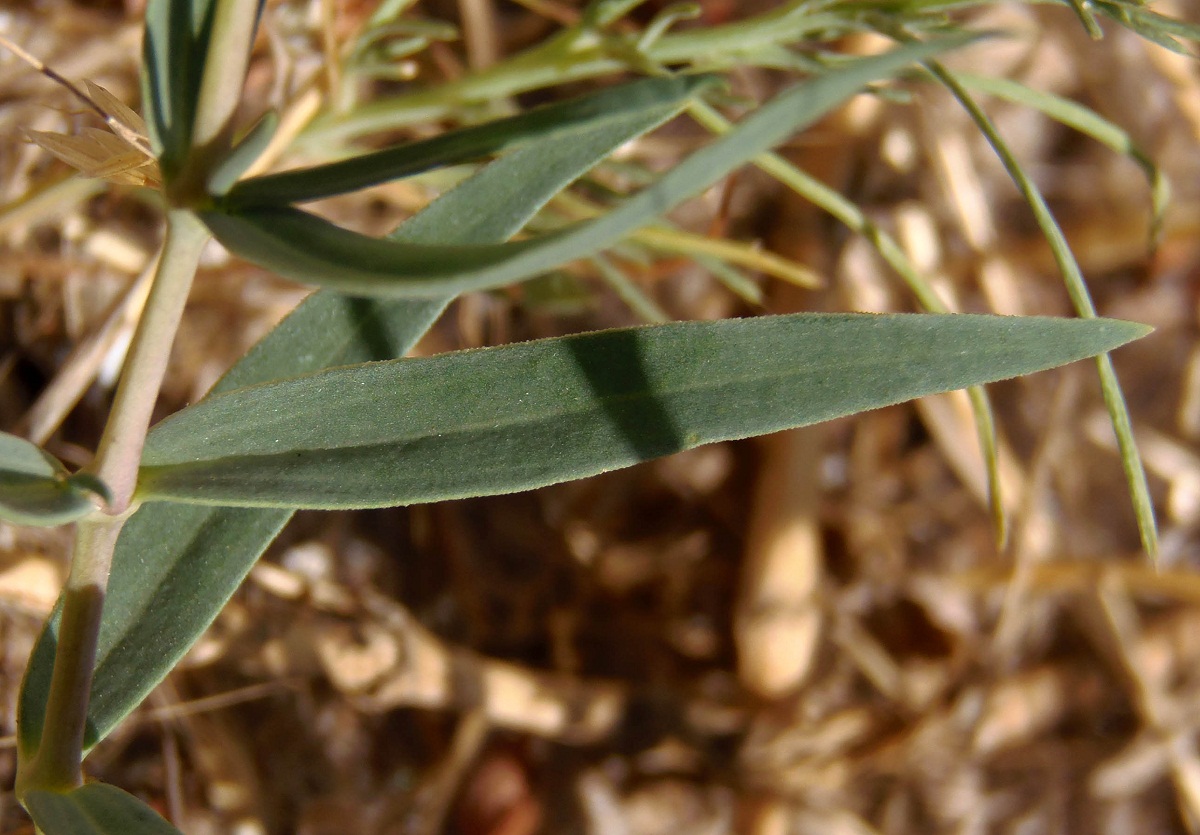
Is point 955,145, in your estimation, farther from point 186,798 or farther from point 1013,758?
point 186,798

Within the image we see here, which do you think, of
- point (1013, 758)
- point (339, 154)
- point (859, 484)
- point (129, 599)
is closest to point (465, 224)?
point (129, 599)

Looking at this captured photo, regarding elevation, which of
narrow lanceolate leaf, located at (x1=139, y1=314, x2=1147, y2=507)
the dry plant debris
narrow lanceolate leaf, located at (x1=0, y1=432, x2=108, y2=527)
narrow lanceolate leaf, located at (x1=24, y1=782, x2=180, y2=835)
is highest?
narrow lanceolate leaf, located at (x1=139, y1=314, x2=1147, y2=507)


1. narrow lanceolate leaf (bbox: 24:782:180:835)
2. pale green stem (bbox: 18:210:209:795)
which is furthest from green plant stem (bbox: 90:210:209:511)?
narrow lanceolate leaf (bbox: 24:782:180:835)

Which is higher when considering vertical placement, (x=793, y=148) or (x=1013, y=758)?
(x=793, y=148)

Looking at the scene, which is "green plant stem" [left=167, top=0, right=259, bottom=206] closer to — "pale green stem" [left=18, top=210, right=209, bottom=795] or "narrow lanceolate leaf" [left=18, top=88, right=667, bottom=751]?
"pale green stem" [left=18, top=210, right=209, bottom=795]

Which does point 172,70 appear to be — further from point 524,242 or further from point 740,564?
point 740,564

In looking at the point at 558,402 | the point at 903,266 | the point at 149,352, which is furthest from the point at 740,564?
the point at 149,352
